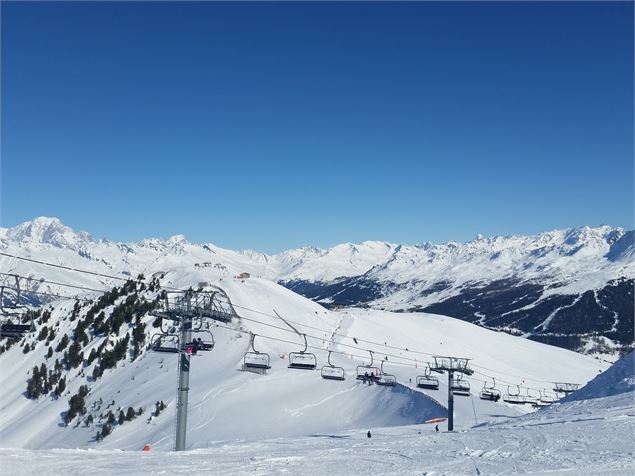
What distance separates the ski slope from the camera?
1939 inches

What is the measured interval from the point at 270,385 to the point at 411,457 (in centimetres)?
3810

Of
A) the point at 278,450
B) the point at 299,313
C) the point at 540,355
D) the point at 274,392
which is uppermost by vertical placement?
the point at 299,313

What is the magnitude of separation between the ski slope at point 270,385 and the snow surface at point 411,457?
1739cm

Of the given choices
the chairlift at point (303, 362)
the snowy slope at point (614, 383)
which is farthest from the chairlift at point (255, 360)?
the snowy slope at point (614, 383)

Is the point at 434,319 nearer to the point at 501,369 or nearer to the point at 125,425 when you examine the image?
the point at 501,369

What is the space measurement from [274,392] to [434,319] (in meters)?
74.5

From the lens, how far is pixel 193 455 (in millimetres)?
22219

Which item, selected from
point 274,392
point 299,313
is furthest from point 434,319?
point 274,392

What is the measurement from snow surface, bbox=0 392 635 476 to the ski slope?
17.4 meters

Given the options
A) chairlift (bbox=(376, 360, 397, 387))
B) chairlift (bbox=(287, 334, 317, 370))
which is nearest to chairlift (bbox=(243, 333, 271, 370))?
chairlift (bbox=(287, 334, 317, 370))

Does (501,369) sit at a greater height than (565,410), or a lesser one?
greater

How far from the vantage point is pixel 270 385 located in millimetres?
57031

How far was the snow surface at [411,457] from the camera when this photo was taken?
17953 millimetres

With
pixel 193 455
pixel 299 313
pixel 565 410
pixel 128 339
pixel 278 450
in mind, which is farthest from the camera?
pixel 299 313
